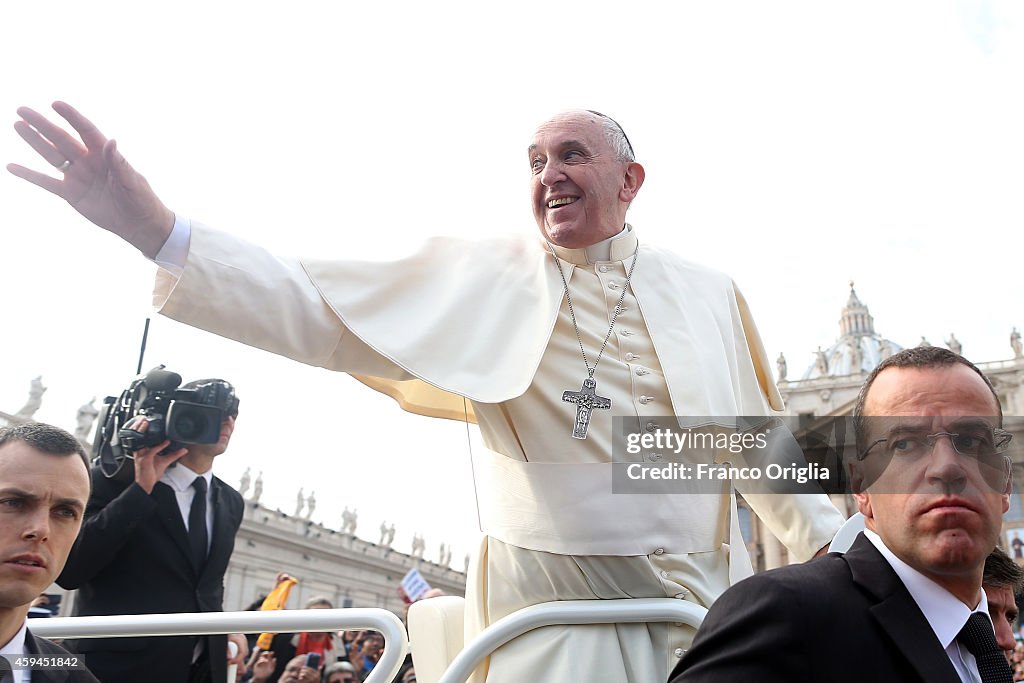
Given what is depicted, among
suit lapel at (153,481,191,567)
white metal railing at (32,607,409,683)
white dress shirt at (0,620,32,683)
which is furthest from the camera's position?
suit lapel at (153,481,191,567)

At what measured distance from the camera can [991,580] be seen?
2.73 m

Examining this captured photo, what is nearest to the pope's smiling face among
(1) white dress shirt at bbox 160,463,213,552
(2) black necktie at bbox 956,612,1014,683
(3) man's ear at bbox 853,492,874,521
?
(3) man's ear at bbox 853,492,874,521

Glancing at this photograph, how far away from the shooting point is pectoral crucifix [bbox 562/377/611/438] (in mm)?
2543

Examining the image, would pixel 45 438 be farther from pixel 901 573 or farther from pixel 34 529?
pixel 901 573

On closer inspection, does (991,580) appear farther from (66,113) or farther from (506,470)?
(66,113)

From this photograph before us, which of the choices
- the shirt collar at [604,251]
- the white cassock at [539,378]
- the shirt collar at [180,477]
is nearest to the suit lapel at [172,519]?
the shirt collar at [180,477]

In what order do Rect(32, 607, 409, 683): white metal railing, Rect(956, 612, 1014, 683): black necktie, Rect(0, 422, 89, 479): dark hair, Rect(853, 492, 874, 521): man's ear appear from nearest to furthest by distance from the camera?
Rect(956, 612, 1014, 683): black necktie → Rect(853, 492, 874, 521): man's ear → Rect(32, 607, 409, 683): white metal railing → Rect(0, 422, 89, 479): dark hair

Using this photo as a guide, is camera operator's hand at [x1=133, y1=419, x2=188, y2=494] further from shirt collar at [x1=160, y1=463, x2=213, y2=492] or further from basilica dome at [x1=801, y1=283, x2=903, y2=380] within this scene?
basilica dome at [x1=801, y1=283, x2=903, y2=380]

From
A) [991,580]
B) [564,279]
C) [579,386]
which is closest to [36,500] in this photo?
[579,386]

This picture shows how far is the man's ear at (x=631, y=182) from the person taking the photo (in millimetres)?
3012

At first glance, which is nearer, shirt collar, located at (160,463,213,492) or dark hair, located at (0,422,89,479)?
dark hair, located at (0,422,89,479)

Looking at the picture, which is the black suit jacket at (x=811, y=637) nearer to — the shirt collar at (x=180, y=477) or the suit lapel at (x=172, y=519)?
the suit lapel at (x=172, y=519)

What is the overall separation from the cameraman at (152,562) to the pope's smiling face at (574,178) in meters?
2.01

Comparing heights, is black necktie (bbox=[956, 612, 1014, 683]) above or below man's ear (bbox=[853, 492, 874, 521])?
below
